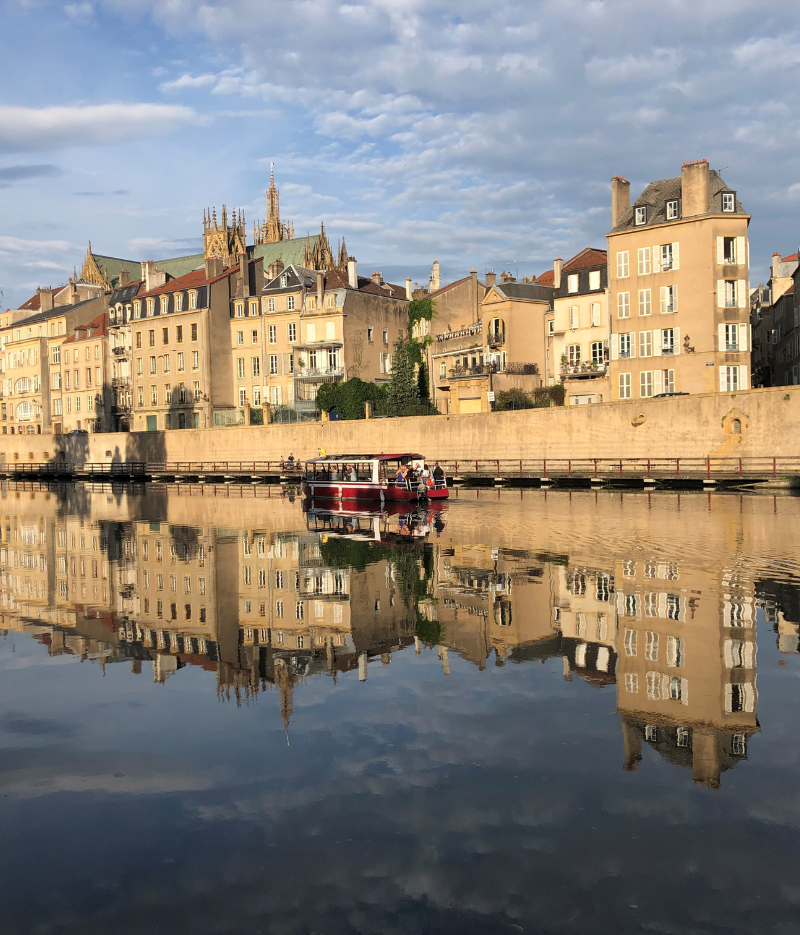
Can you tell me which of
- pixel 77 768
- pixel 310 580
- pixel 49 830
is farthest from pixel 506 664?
pixel 310 580

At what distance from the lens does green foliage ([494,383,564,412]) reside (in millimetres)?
66688

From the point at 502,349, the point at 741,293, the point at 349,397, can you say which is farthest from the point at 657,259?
the point at 349,397

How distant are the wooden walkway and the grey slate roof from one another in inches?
672

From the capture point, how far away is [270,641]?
563 inches

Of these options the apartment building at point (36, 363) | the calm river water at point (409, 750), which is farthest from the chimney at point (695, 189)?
the apartment building at point (36, 363)

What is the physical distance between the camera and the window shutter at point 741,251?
54750mm

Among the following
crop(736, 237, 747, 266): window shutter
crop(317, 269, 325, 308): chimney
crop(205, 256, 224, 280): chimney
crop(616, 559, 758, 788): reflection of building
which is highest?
crop(205, 256, 224, 280): chimney

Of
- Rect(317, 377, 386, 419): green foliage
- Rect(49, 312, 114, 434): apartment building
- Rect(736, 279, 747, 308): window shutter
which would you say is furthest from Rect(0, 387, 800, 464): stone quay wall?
Rect(49, 312, 114, 434): apartment building

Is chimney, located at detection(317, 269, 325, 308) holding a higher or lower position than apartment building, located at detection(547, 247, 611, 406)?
higher

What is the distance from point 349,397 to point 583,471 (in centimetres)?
2707

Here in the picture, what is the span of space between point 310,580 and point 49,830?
1239 centimetres

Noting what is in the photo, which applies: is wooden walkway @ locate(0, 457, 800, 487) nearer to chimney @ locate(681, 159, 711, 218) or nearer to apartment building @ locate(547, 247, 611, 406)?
apartment building @ locate(547, 247, 611, 406)

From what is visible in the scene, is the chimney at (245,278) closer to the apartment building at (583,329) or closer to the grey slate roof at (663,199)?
the apartment building at (583,329)

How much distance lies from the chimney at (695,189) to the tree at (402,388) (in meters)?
27.2
